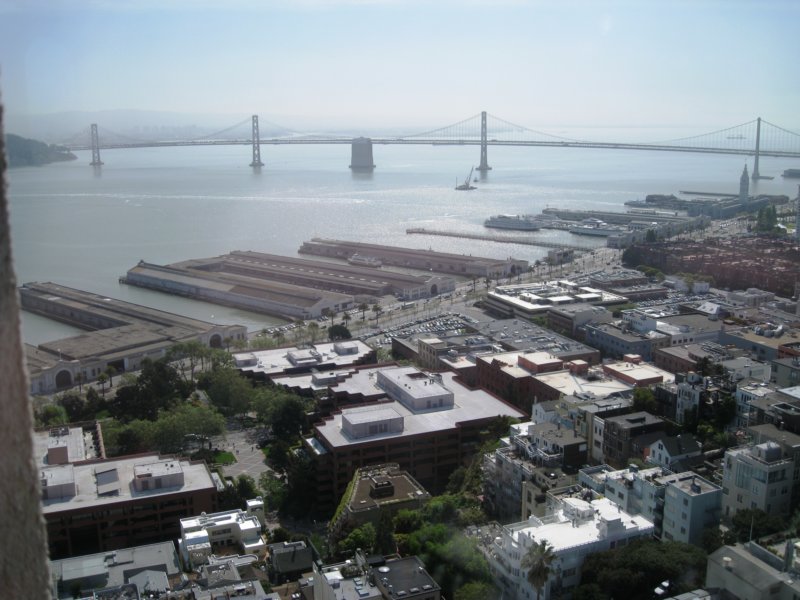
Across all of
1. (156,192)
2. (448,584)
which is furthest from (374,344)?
(156,192)

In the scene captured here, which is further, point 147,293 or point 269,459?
point 147,293

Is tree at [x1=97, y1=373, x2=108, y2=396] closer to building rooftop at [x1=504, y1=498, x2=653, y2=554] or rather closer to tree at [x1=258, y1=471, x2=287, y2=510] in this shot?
tree at [x1=258, y1=471, x2=287, y2=510]

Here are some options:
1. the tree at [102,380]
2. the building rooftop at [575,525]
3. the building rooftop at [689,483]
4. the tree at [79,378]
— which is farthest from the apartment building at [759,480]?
the tree at [79,378]

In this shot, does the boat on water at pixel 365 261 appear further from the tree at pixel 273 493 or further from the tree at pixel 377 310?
the tree at pixel 273 493

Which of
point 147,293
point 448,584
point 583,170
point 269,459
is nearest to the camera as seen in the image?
point 448,584

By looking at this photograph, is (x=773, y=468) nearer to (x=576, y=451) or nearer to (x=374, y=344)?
(x=576, y=451)

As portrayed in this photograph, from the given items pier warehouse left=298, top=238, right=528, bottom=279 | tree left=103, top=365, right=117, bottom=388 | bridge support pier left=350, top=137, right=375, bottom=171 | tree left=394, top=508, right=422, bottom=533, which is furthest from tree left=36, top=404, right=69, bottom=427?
bridge support pier left=350, top=137, right=375, bottom=171

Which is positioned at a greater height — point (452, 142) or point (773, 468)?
point (452, 142)

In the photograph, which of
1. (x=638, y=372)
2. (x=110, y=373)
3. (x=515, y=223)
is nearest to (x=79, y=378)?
(x=110, y=373)
